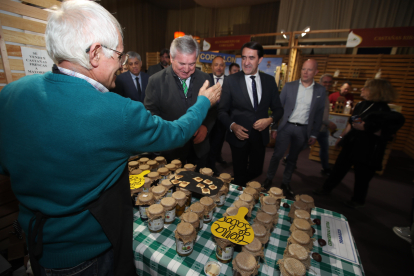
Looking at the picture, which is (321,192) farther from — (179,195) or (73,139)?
(73,139)

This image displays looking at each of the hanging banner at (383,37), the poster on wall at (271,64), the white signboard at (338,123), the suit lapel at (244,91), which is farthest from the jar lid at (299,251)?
the poster on wall at (271,64)

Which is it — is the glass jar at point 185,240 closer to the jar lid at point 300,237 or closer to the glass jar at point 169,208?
the glass jar at point 169,208

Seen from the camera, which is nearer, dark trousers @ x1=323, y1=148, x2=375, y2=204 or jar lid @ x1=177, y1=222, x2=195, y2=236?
jar lid @ x1=177, y1=222, x2=195, y2=236

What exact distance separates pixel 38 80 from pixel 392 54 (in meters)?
10.6

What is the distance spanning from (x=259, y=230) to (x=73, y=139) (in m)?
0.98

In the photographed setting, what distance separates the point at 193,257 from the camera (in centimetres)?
99

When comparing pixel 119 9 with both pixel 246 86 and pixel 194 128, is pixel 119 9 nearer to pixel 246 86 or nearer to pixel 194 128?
pixel 246 86

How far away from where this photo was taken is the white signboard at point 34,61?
1.92 metres

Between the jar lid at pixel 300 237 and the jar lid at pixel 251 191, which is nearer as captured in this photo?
the jar lid at pixel 300 237

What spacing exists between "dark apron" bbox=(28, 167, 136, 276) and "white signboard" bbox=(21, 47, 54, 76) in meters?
1.95

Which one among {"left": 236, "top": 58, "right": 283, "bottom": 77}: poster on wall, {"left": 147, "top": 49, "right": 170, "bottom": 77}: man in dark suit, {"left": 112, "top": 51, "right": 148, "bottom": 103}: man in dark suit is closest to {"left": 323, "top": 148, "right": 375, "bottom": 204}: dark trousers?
{"left": 112, "top": 51, "right": 148, "bottom": 103}: man in dark suit

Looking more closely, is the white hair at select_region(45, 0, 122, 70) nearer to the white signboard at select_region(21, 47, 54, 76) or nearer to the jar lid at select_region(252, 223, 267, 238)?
the jar lid at select_region(252, 223, 267, 238)

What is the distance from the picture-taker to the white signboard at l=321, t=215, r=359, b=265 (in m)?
1.06

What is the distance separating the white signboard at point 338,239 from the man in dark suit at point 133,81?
3639mm
